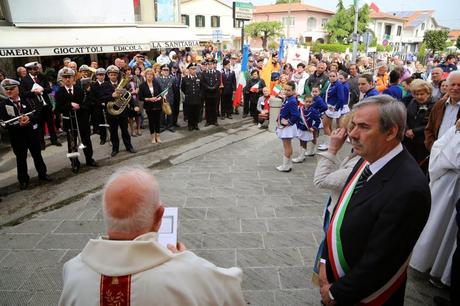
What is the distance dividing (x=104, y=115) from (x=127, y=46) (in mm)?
7889

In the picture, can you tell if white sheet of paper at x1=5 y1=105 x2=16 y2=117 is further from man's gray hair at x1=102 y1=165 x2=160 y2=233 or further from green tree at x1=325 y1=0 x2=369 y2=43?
green tree at x1=325 y1=0 x2=369 y2=43

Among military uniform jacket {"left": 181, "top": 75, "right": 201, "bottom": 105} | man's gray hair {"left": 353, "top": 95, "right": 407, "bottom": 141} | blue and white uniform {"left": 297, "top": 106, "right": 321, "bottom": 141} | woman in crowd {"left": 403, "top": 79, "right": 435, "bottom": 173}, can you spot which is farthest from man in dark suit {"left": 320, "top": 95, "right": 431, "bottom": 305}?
military uniform jacket {"left": 181, "top": 75, "right": 201, "bottom": 105}

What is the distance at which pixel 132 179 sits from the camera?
1501 mm

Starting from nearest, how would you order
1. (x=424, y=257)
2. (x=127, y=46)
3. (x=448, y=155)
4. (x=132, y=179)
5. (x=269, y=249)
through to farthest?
(x=132, y=179), (x=448, y=155), (x=424, y=257), (x=269, y=249), (x=127, y=46)

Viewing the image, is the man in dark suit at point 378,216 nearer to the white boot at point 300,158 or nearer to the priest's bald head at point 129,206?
the priest's bald head at point 129,206

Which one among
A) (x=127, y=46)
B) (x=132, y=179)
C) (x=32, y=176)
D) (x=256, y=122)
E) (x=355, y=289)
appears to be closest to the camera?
(x=132, y=179)

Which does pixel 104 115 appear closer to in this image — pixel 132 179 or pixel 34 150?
pixel 34 150

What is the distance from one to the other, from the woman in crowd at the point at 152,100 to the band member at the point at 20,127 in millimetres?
2947

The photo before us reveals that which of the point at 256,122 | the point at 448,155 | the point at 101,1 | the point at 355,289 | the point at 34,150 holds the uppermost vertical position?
the point at 101,1

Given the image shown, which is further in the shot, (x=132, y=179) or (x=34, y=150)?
(x=34, y=150)

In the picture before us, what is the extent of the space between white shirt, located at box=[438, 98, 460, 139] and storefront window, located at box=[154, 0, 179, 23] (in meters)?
19.6

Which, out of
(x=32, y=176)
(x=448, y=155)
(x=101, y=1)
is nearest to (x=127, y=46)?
(x=101, y=1)

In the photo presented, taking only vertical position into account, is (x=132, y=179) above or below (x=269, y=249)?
above

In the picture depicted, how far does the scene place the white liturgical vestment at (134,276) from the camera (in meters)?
1.39
